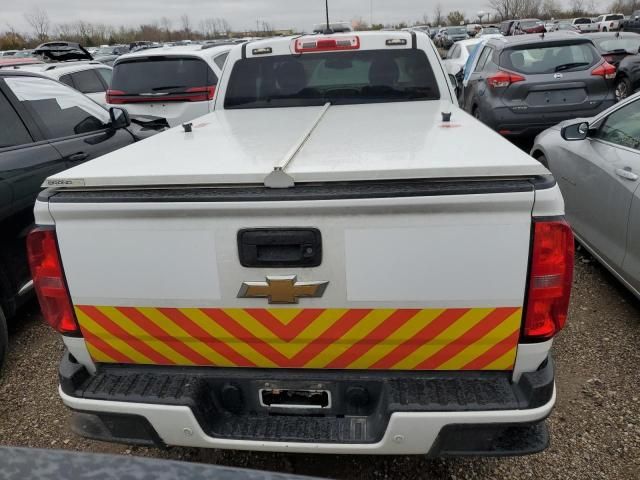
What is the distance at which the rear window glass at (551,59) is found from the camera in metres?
7.29

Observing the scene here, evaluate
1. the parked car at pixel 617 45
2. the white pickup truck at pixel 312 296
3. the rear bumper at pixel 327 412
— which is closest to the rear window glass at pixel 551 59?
the parked car at pixel 617 45

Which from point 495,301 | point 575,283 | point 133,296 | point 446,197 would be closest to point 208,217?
point 133,296

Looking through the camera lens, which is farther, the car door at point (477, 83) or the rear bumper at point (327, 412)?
the car door at point (477, 83)

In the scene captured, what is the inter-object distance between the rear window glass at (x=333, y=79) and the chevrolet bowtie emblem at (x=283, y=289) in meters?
2.63

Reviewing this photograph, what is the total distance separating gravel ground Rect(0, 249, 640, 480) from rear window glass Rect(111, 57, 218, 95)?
4.46m

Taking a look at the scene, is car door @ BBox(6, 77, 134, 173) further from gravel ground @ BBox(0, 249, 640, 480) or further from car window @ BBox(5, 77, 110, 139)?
gravel ground @ BBox(0, 249, 640, 480)

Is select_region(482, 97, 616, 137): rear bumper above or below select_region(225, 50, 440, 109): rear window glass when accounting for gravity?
below

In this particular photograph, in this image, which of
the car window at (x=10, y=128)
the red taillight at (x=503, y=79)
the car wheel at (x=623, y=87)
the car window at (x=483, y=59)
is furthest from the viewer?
the car wheel at (x=623, y=87)

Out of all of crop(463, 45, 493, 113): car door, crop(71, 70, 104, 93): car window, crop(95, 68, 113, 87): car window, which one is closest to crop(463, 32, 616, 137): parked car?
crop(463, 45, 493, 113): car door

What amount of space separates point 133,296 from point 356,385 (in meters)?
0.90

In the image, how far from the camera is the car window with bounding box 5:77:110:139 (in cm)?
403

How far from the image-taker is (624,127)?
12.6ft

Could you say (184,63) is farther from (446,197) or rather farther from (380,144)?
(446,197)

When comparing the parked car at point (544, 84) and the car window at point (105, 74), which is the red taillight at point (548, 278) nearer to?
the parked car at point (544, 84)
